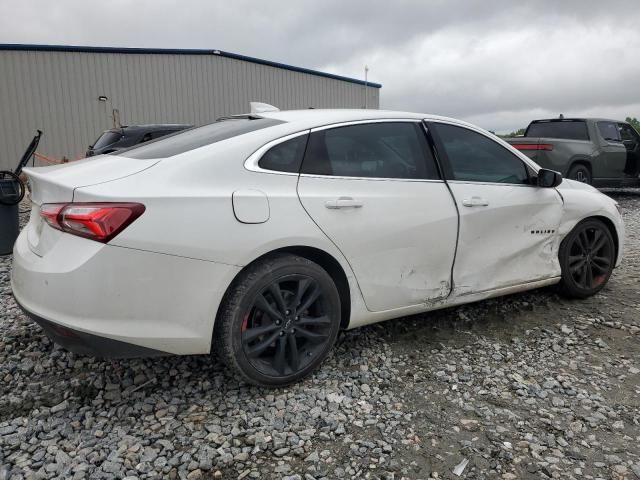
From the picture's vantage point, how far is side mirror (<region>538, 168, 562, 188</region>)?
3803mm

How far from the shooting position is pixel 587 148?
10.5 meters

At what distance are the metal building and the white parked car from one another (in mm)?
15316

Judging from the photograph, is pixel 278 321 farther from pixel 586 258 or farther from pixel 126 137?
pixel 126 137

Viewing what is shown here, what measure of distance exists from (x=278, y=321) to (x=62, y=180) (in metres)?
1.32

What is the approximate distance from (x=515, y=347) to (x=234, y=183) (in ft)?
7.28

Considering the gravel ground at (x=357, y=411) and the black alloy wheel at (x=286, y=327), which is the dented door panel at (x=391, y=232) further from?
the gravel ground at (x=357, y=411)

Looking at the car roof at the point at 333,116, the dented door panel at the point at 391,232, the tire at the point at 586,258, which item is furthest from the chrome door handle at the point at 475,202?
the tire at the point at 586,258

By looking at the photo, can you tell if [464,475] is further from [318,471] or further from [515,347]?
[515,347]

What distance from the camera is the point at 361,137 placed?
10.3ft

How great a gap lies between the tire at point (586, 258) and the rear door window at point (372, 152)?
1.58 meters

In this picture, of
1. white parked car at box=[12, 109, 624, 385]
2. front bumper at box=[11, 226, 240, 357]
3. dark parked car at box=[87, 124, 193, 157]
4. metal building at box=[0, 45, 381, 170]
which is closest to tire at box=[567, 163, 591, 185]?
white parked car at box=[12, 109, 624, 385]

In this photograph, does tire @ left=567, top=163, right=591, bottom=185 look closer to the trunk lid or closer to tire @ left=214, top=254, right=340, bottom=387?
tire @ left=214, top=254, right=340, bottom=387

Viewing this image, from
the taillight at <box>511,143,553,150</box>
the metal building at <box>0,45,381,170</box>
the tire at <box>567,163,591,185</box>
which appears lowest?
the tire at <box>567,163,591,185</box>

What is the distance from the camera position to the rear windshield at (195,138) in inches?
108
